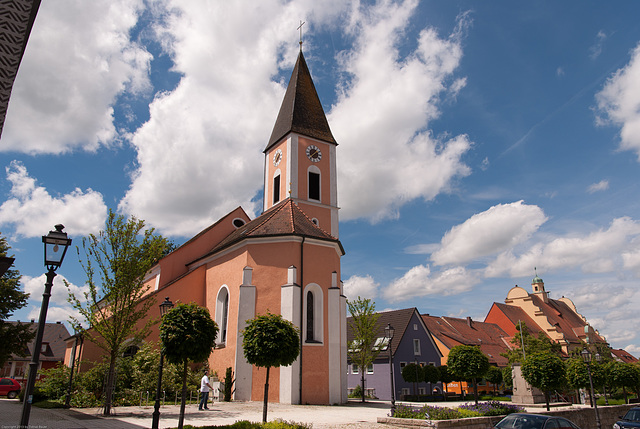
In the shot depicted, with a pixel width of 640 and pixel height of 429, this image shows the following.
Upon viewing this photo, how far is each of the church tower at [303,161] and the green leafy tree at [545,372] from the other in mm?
16167

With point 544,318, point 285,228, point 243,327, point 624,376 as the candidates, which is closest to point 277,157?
point 285,228

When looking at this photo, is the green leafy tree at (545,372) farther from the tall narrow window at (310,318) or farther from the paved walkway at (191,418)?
the tall narrow window at (310,318)

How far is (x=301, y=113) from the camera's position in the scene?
35.5m

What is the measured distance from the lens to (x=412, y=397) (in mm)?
33594

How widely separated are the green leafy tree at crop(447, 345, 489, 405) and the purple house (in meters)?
13.8

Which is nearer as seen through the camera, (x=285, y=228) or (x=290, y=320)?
(x=290, y=320)

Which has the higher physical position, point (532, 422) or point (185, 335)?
point (185, 335)

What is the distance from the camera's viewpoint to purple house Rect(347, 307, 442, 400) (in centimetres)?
3881

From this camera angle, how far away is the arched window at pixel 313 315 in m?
21.9

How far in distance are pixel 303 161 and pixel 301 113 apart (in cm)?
471

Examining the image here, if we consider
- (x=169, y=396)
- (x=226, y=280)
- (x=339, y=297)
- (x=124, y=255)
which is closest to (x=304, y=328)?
(x=339, y=297)

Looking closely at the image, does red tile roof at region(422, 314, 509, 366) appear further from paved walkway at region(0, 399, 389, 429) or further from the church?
paved walkway at region(0, 399, 389, 429)

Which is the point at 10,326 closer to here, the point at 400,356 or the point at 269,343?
the point at 269,343

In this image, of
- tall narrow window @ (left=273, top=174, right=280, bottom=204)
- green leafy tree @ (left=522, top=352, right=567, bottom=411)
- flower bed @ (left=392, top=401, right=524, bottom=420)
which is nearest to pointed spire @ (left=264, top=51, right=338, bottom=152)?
tall narrow window @ (left=273, top=174, right=280, bottom=204)
